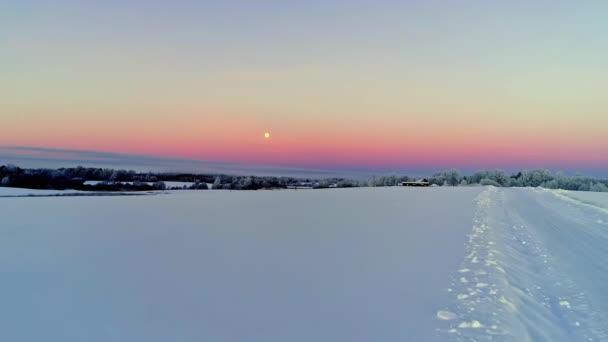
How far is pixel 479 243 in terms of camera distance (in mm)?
7012

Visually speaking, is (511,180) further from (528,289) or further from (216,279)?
(216,279)

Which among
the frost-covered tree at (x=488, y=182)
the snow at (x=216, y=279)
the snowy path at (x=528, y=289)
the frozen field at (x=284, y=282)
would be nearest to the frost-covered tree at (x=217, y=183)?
the frozen field at (x=284, y=282)

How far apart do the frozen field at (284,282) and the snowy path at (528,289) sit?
0.07 ft

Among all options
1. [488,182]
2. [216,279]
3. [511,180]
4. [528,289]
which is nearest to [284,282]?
[216,279]

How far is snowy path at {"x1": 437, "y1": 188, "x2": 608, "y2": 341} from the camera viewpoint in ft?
11.0

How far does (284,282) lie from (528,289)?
3154 millimetres

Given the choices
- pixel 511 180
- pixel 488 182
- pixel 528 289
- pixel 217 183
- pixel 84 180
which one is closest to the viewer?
pixel 528 289

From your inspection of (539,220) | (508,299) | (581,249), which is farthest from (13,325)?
(539,220)

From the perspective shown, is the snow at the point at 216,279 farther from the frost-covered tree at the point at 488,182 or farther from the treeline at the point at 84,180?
the frost-covered tree at the point at 488,182

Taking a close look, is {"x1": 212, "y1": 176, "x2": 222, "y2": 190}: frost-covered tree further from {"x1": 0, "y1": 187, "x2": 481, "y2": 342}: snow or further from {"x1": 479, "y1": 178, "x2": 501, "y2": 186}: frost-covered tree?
{"x1": 479, "y1": 178, "x2": 501, "y2": 186}: frost-covered tree

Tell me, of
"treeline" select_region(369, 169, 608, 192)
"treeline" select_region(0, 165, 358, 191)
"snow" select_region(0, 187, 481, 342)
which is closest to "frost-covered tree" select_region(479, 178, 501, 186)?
"treeline" select_region(369, 169, 608, 192)

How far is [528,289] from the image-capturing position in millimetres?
4770

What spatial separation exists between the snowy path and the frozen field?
0.02m

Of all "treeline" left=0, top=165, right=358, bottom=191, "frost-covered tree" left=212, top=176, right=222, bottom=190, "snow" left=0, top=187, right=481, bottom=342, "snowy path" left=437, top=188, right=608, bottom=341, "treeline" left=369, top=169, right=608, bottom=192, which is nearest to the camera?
"snow" left=0, top=187, right=481, bottom=342
